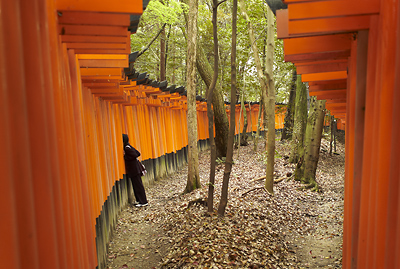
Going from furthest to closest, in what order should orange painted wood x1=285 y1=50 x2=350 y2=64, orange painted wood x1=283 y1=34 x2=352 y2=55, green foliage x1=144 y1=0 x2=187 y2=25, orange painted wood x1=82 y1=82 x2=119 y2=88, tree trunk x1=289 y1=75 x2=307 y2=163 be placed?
tree trunk x1=289 y1=75 x2=307 y2=163
green foliage x1=144 y1=0 x2=187 y2=25
orange painted wood x1=82 y1=82 x2=119 y2=88
orange painted wood x1=285 y1=50 x2=350 y2=64
orange painted wood x1=283 y1=34 x2=352 y2=55

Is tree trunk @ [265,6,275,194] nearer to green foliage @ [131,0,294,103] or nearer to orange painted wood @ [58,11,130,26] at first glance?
green foliage @ [131,0,294,103]

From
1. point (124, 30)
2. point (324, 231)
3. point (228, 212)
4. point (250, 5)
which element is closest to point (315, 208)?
point (324, 231)

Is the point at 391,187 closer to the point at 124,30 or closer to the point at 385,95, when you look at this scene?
the point at 385,95

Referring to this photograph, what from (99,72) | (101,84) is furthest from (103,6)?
(101,84)

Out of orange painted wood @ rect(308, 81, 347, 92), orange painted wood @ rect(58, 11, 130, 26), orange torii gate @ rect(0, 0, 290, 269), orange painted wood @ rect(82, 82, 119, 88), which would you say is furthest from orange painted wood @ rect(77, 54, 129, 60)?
orange painted wood @ rect(308, 81, 347, 92)

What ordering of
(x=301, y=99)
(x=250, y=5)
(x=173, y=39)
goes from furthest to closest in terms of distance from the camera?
(x=173, y=39) < (x=250, y=5) < (x=301, y=99)

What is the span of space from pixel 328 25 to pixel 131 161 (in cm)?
771

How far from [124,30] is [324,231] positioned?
6.24 metres

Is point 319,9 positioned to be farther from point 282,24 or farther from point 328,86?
point 328,86

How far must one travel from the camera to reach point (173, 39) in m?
20.6

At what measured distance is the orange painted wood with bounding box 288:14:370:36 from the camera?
103 inches

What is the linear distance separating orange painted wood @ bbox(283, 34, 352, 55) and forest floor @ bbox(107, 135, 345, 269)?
3325 mm

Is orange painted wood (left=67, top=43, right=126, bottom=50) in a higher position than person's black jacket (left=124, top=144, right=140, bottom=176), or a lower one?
higher

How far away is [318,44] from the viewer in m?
3.44
